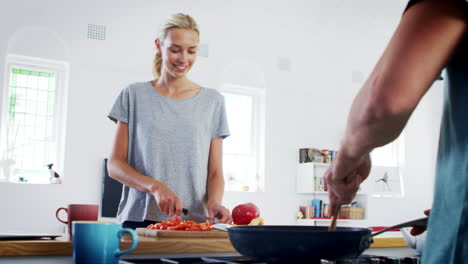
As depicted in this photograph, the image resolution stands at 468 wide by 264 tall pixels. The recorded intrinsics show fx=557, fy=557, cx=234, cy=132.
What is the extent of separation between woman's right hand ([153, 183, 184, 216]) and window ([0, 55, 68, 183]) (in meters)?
4.25

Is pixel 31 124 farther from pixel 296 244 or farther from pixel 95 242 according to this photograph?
pixel 296 244

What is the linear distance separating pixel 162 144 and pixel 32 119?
4.24 metres

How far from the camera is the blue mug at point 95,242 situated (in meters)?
1.04

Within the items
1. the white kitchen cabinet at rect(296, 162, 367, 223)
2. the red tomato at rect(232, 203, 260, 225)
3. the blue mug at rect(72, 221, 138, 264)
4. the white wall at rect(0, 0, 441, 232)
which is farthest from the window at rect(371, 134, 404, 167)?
the blue mug at rect(72, 221, 138, 264)

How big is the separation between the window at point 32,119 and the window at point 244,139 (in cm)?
198

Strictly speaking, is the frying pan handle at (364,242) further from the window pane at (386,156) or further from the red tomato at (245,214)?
the window pane at (386,156)

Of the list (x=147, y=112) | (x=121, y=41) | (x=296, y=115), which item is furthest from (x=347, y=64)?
(x=147, y=112)

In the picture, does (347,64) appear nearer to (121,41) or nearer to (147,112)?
(121,41)

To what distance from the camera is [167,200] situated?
5.82ft

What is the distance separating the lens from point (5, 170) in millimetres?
5551

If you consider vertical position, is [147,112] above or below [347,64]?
below

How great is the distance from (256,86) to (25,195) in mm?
3050

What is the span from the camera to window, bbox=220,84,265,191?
272 inches

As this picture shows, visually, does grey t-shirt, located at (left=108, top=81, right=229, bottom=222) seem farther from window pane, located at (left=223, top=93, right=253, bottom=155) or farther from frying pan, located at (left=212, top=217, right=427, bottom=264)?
window pane, located at (left=223, top=93, right=253, bottom=155)
